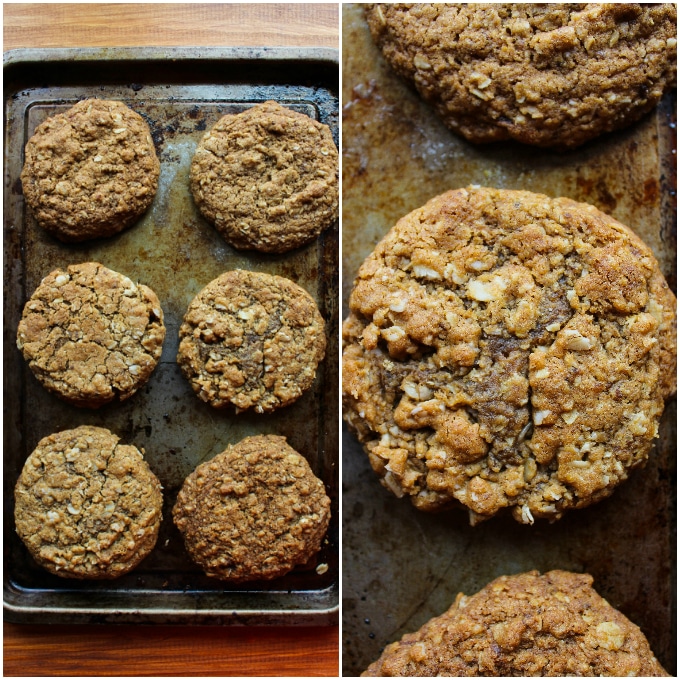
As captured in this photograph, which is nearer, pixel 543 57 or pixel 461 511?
pixel 543 57

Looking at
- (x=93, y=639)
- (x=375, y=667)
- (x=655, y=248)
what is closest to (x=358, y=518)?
(x=375, y=667)

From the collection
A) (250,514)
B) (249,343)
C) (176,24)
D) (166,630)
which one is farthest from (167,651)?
(176,24)

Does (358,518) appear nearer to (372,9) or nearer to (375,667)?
(375,667)

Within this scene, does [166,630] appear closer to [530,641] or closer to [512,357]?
[530,641]

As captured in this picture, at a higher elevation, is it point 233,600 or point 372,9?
point 372,9

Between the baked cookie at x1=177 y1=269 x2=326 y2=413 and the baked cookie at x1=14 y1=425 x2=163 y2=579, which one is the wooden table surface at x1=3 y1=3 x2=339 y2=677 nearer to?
the baked cookie at x1=14 y1=425 x2=163 y2=579

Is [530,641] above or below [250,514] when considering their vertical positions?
below

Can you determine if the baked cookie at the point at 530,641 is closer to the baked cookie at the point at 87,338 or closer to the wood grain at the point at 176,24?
the baked cookie at the point at 87,338
